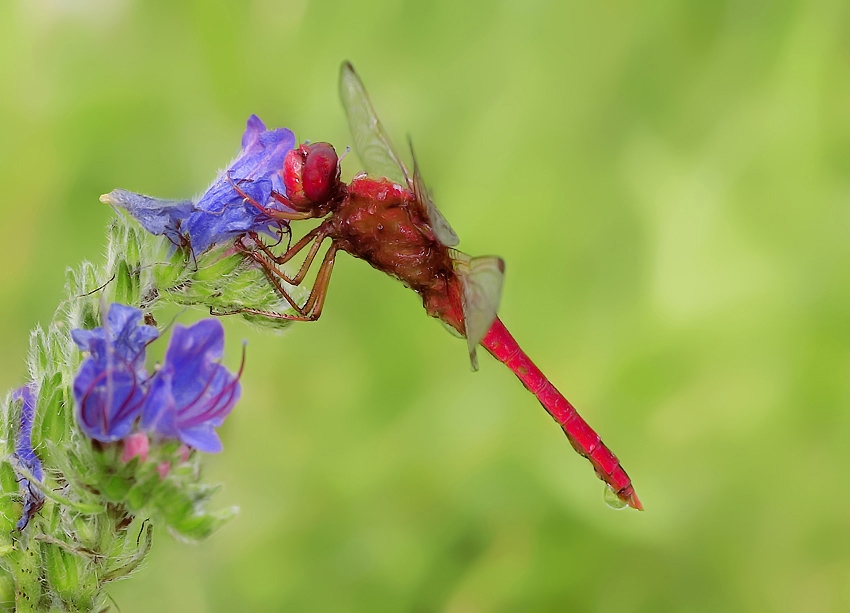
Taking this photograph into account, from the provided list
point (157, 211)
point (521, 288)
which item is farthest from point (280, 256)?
point (521, 288)

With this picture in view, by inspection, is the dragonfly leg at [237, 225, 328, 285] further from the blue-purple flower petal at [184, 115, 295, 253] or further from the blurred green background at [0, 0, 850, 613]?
the blurred green background at [0, 0, 850, 613]

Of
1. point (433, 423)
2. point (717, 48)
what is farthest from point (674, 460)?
point (717, 48)

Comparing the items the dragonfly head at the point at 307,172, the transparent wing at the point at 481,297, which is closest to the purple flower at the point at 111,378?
the dragonfly head at the point at 307,172

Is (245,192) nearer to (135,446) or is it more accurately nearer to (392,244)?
(392,244)

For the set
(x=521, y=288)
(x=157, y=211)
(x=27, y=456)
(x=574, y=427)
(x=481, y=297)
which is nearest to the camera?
(x=27, y=456)

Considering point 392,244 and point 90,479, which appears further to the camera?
point 392,244

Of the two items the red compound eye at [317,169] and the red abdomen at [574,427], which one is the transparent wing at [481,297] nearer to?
the red abdomen at [574,427]

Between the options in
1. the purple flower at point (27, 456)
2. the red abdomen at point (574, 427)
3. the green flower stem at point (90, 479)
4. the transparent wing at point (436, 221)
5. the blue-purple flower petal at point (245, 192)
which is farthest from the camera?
the red abdomen at point (574, 427)
